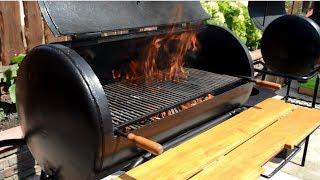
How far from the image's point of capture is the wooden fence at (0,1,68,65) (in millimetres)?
3469

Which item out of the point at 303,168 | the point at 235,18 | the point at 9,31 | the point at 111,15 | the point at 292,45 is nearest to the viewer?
the point at 111,15

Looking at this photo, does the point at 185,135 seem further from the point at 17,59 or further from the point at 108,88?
the point at 17,59

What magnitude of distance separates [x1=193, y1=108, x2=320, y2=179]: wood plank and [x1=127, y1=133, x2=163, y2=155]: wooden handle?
0.49 m

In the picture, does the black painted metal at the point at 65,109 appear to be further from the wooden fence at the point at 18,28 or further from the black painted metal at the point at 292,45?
the black painted metal at the point at 292,45

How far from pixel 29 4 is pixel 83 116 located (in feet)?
7.34

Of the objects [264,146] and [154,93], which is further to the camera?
[154,93]

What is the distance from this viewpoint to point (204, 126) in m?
2.80

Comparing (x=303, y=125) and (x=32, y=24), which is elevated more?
(x=32, y=24)

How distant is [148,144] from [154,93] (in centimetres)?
91

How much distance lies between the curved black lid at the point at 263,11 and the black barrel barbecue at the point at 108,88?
2.27 m

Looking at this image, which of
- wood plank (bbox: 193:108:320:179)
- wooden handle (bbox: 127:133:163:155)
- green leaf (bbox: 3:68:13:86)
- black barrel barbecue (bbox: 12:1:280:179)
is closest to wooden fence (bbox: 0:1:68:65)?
green leaf (bbox: 3:68:13:86)

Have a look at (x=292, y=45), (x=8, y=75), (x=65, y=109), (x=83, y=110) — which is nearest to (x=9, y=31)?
(x=8, y=75)

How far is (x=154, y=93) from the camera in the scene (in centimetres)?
272

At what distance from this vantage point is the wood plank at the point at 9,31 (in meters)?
3.45
